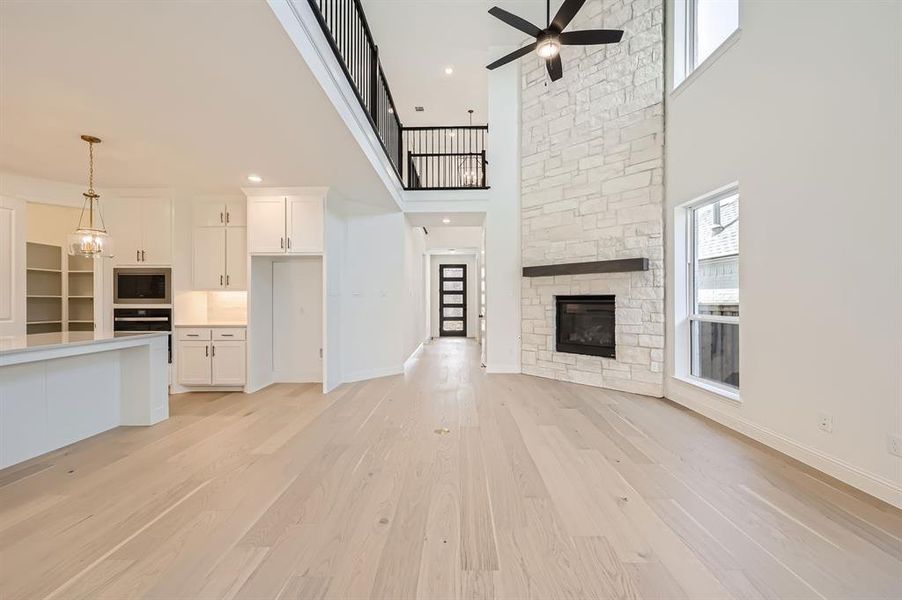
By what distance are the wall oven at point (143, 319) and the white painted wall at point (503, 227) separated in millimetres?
4273

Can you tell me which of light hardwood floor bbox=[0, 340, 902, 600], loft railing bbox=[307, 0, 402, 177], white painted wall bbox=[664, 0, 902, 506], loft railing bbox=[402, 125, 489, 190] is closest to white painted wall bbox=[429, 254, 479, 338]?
loft railing bbox=[402, 125, 489, 190]

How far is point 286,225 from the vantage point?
4777mm

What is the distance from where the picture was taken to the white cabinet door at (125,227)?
15.6 ft

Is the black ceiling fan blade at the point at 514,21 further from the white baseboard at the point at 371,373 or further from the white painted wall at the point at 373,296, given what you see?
the white baseboard at the point at 371,373

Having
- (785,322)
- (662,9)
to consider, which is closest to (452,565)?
(785,322)

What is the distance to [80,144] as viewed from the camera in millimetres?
3414

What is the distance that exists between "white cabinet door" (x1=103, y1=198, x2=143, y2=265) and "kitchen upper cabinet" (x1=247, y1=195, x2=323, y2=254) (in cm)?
139

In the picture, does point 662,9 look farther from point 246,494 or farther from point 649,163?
point 246,494

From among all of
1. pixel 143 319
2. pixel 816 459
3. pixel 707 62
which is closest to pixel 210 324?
pixel 143 319

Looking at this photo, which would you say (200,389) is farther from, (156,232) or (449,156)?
(449,156)

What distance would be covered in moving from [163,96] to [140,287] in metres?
3.16

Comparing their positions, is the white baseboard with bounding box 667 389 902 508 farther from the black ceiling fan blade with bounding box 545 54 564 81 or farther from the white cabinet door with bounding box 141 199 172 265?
the white cabinet door with bounding box 141 199 172 265

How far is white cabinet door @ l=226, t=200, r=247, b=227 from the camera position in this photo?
4957mm

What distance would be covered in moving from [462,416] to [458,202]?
Result: 3469mm
